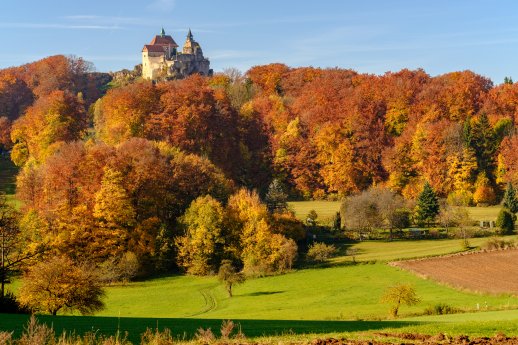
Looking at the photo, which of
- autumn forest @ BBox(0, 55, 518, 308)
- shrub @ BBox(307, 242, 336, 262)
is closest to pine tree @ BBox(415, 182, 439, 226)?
autumn forest @ BBox(0, 55, 518, 308)

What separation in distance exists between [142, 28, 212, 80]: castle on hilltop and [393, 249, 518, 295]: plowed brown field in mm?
89230

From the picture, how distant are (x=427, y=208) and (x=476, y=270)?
20995 millimetres

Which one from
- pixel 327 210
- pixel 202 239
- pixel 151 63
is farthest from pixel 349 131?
pixel 151 63

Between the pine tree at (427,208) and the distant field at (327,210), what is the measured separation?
14.6 feet

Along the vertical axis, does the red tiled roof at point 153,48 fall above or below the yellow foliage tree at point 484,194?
above

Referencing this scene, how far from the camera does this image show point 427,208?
227 feet

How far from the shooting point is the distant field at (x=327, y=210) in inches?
2788

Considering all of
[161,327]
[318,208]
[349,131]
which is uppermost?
[349,131]

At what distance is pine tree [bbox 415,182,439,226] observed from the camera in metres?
69.2

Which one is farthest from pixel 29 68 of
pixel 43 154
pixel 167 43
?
pixel 43 154

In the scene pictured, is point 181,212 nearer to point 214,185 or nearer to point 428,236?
point 214,185

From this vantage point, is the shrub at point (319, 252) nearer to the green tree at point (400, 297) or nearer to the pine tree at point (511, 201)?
the green tree at point (400, 297)

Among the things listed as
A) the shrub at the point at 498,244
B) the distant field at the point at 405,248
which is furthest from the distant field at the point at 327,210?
the shrub at the point at 498,244

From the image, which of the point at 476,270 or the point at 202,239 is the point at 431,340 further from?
the point at 202,239
